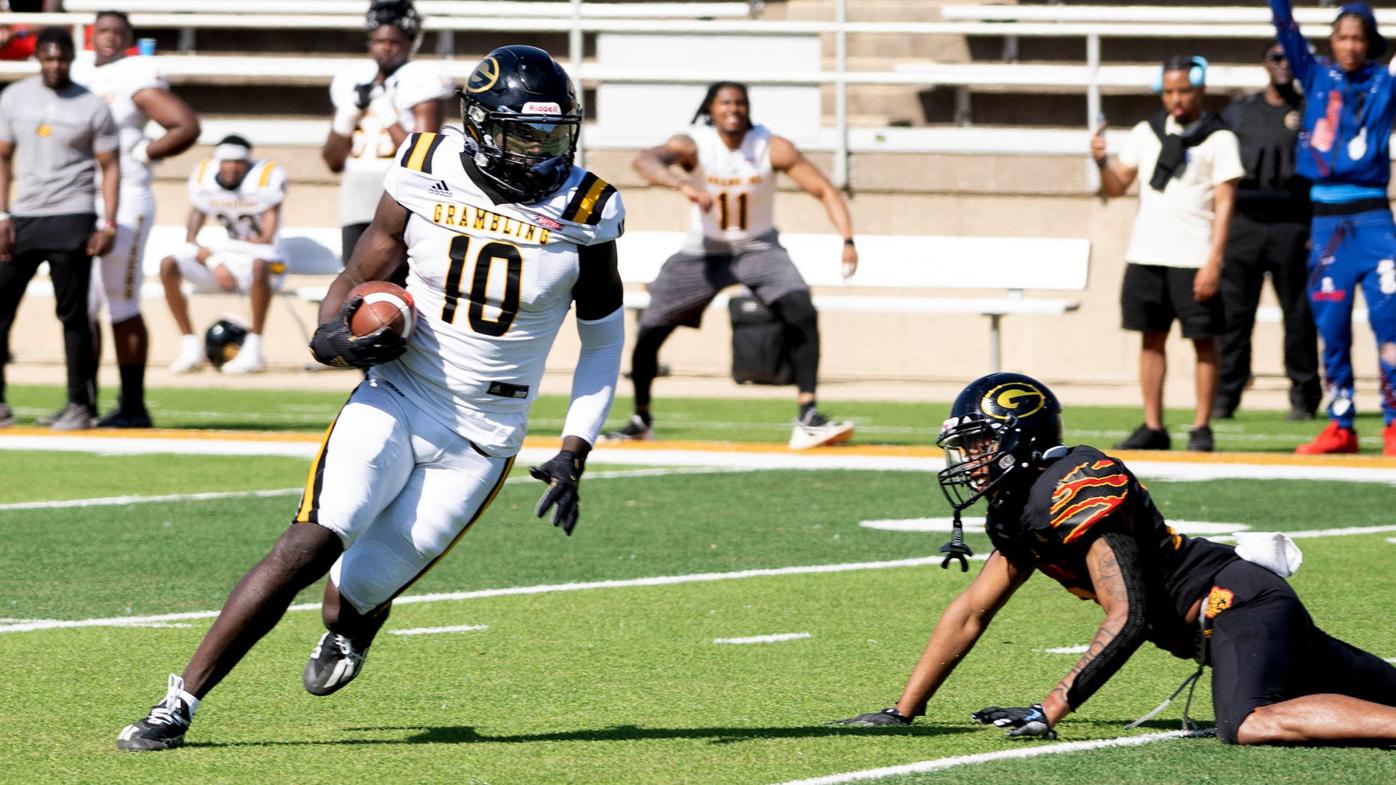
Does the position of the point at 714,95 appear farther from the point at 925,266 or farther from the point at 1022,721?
the point at 1022,721

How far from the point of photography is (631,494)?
1105 centimetres

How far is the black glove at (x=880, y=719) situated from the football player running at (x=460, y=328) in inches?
34.5

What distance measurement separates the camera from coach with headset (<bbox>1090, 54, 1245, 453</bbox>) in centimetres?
1194

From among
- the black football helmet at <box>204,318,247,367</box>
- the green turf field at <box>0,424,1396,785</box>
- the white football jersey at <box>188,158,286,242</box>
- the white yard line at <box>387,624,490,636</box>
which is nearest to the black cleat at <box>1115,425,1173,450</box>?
the green turf field at <box>0,424,1396,785</box>

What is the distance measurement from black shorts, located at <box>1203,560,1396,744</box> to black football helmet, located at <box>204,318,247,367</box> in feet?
42.5

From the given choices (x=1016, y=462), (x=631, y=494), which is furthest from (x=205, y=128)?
(x=1016, y=462)

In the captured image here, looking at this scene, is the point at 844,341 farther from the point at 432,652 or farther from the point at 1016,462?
the point at 1016,462

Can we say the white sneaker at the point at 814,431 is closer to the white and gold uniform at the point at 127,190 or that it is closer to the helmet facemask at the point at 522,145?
the white and gold uniform at the point at 127,190

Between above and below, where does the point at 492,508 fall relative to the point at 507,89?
below

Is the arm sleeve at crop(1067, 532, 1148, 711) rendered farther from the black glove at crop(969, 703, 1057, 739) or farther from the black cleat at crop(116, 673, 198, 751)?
the black cleat at crop(116, 673, 198, 751)

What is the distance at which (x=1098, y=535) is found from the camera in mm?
5570

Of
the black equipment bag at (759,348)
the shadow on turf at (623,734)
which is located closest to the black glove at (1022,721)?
the shadow on turf at (623,734)

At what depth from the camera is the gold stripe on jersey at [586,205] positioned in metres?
5.85

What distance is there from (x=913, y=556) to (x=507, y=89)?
3.85 m
